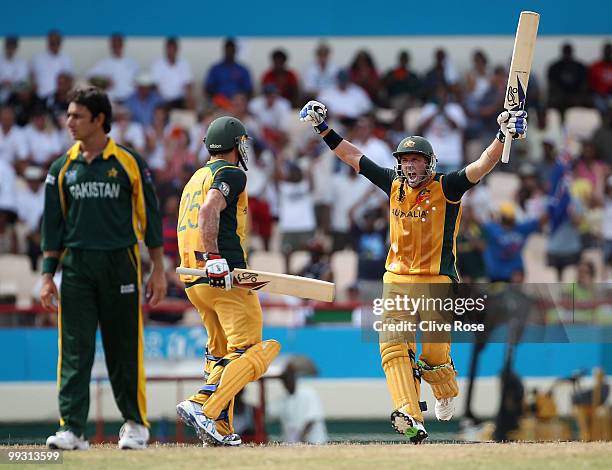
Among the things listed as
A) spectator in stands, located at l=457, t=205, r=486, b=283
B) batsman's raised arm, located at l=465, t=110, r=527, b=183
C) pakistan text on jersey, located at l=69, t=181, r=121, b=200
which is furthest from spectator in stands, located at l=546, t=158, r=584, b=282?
pakistan text on jersey, located at l=69, t=181, r=121, b=200

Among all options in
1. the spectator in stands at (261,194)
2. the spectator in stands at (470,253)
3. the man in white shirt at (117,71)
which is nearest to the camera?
the spectator in stands at (470,253)

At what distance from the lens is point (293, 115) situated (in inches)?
761

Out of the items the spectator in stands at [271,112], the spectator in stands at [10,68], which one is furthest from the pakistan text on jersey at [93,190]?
the spectator in stands at [10,68]

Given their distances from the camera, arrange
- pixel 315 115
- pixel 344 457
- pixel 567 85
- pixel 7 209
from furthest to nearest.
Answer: pixel 567 85 < pixel 7 209 < pixel 315 115 < pixel 344 457

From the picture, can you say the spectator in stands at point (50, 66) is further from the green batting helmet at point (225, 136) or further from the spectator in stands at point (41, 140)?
the green batting helmet at point (225, 136)

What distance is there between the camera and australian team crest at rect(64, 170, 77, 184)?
7.96m

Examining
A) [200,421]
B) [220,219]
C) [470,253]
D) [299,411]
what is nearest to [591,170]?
[470,253]

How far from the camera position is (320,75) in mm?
19562

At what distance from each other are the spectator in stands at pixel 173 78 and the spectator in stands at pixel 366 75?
2.52m

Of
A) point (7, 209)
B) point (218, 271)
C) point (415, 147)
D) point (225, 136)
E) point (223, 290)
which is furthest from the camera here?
point (7, 209)

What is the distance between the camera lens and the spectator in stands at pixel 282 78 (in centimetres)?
1950

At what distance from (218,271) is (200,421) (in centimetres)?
107

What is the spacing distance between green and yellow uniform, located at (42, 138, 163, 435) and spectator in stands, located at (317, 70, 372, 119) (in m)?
11.0

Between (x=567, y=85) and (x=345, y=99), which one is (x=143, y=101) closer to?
(x=345, y=99)
